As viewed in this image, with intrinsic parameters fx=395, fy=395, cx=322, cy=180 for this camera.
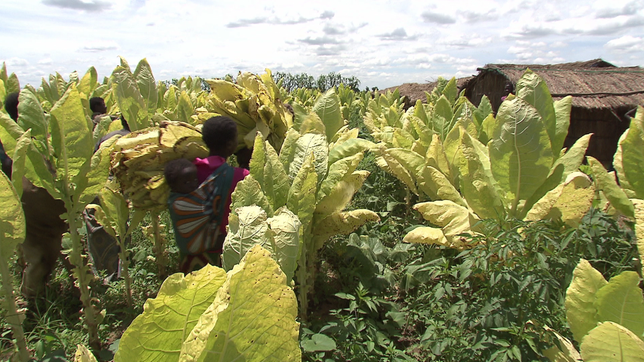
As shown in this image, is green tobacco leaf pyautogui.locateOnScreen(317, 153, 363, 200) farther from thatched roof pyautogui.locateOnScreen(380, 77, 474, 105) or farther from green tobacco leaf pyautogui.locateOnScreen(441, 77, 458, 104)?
thatched roof pyautogui.locateOnScreen(380, 77, 474, 105)

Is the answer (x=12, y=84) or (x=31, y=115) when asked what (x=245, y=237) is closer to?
(x=31, y=115)

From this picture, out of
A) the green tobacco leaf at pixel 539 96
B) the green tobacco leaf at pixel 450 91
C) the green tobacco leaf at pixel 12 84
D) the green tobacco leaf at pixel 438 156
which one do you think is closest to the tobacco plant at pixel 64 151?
the green tobacco leaf at pixel 438 156

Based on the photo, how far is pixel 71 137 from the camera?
1881 millimetres

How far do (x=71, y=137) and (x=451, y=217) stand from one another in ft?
6.08

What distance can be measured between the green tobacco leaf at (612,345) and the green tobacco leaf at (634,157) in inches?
36.6

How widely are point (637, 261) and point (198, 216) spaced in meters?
1.96

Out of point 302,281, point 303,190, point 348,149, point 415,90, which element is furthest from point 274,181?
point 415,90

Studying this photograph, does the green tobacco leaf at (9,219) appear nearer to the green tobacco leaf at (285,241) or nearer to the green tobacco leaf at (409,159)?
the green tobacco leaf at (285,241)

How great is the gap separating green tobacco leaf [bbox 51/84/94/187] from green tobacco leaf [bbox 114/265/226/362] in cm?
157

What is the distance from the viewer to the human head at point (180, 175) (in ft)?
6.66

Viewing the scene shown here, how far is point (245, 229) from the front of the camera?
1.04 meters

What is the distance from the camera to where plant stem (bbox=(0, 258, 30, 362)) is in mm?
1533

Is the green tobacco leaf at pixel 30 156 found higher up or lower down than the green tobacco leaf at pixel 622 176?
lower down

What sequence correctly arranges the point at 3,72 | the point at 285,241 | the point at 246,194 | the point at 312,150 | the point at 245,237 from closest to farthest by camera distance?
1. the point at 245,237
2. the point at 285,241
3. the point at 246,194
4. the point at 312,150
5. the point at 3,72
